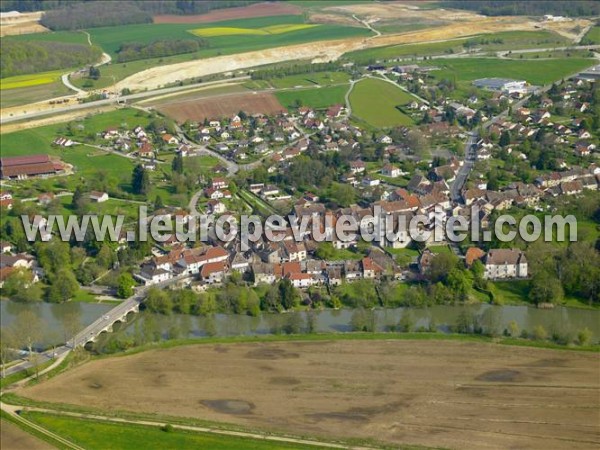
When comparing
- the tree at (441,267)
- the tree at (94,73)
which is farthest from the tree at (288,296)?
the tree at (94,73)

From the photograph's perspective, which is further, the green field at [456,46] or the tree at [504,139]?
the green field at [456,46]

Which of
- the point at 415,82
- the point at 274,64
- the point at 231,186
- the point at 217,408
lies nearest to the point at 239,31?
the point at 274,64

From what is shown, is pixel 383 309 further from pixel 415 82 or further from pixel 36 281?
pixel 415 82

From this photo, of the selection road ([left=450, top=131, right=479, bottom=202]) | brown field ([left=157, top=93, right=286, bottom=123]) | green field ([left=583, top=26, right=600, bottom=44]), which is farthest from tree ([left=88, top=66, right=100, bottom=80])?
green field ([left=583, top=26, right=600, bottom=44])

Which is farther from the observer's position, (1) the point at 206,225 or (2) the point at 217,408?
(1) the point at 206,225

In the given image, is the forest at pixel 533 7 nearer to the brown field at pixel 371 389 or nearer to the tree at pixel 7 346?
the brown field at pixel 371 389

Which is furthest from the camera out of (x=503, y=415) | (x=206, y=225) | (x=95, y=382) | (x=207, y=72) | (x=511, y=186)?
(x=207, y=72)

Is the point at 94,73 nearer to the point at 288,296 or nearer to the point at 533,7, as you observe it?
the point at 288,296
